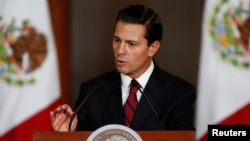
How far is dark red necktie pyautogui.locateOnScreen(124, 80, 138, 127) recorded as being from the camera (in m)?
1.71

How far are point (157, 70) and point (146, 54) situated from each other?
0.10 metres

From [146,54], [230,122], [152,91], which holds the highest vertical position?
[146,54]

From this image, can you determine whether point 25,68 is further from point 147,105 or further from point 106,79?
point 147,105

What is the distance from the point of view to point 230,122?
7.39ft

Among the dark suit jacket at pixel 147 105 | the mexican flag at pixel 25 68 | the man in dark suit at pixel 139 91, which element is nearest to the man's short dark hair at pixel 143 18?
the man in dark suit at pixel 139 91

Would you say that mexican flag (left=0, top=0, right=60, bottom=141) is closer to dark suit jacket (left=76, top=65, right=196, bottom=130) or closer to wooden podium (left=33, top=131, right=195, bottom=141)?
dark suit jacket (left=76, top=65, right=196, bottom=130)

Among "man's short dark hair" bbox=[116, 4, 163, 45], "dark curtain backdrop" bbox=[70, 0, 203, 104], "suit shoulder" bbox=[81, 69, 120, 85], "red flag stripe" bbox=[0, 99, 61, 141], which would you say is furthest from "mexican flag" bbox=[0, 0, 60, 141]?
"man's short dark hair" bbox=[116, 4, 163, 45]

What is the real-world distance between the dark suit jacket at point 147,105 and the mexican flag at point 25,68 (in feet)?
1.83

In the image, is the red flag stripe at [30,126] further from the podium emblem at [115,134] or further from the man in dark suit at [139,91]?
the podium emblem at [115,134]

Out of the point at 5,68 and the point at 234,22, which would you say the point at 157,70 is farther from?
the point at 5,68

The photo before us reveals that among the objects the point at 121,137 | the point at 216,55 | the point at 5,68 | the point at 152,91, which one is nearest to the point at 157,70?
the point at 152,91

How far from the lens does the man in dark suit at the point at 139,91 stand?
1.69m

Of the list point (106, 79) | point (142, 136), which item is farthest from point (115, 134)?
point (106, 79)

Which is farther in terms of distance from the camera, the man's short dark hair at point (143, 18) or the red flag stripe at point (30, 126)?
the red flag stripe at point (30, 126)
